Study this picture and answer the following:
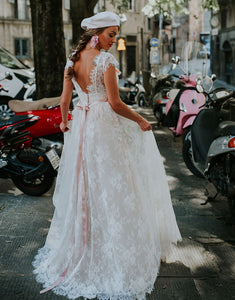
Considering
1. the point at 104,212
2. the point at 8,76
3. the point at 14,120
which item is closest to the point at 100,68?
the point at 104,212

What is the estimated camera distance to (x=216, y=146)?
4.46 metres

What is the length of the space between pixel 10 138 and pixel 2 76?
232 inches

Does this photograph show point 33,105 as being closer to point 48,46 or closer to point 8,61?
point 48,46

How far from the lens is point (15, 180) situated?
5422 mm

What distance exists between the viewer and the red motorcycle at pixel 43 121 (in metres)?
5.49

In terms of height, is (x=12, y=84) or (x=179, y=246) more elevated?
(x=12, y=84)

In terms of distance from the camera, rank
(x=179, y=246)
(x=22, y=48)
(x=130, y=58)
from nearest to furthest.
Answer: (x=179, y=246) → (x=22, y=48) → (x=130, y=58)

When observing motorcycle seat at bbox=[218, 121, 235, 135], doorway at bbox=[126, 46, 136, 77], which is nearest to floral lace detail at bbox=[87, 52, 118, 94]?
motorcycle seat at bbox=[218, 121, 235, 135]

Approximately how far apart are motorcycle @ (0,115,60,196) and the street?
350 millimetres

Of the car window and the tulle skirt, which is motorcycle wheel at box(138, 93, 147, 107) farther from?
the tulle skirt

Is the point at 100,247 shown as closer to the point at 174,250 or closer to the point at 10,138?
the point at 174,250

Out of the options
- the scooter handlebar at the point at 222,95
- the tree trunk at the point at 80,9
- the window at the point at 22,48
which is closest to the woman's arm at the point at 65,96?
the scooter handlebar at the point at 222,95

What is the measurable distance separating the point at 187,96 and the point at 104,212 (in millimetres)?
5076

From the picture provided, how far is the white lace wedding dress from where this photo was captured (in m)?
3.19
